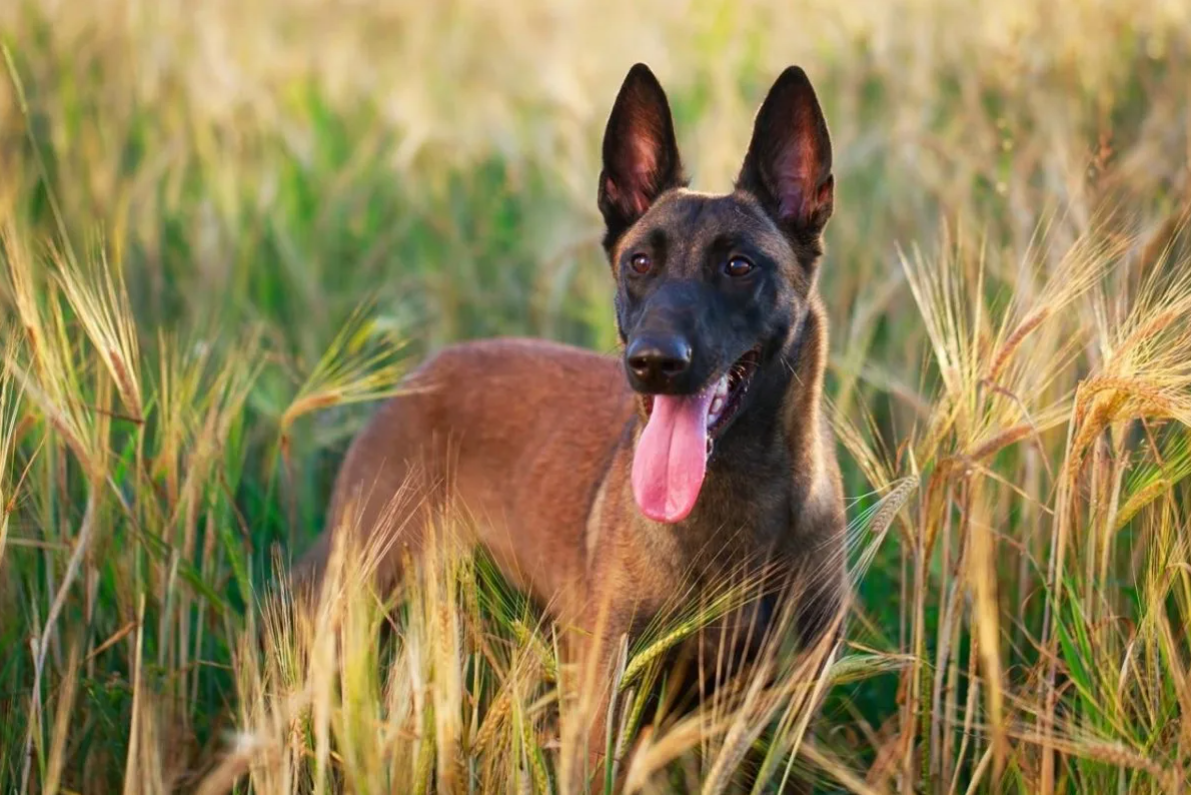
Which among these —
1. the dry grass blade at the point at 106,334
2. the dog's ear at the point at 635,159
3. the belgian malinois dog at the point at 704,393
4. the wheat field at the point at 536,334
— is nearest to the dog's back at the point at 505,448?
the belgian malinois dog at the point at 704,393

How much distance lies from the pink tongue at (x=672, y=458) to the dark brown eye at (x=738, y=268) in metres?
0.42

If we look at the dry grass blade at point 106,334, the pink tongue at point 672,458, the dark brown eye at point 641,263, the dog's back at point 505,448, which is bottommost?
the dog's back at point 505,448

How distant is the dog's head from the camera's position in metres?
3.87

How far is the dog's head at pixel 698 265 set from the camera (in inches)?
152

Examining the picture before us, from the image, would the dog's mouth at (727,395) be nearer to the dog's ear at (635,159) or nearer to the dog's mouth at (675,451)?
the dog's mouth at (675,451)

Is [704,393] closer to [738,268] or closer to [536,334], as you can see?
[738,268]

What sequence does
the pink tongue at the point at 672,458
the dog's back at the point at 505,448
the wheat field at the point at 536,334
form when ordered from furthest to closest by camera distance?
1. the dog's back at the point at 505,448
2. the pink tongue at the point at 672,458
3. the wheat field at the point at 536,334

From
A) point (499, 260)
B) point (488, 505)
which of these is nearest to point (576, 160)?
point (499, 260)

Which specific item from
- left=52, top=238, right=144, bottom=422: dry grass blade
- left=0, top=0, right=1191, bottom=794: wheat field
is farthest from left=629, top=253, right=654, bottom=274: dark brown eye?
left=52, top=238, right=144, bottom=422: dry grass blade

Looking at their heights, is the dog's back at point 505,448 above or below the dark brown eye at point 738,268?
below

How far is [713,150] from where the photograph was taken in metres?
6.64

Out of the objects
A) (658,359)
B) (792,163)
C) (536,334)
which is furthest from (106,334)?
(536,334)

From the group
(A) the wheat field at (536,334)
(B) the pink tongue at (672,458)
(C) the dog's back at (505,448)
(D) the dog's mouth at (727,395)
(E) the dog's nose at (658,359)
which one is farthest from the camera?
(C) the dog's back at (505,448)

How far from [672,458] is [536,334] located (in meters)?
3.42
